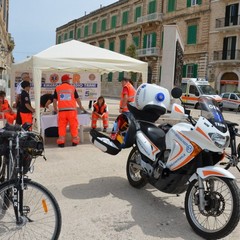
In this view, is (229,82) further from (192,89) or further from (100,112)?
(100,112)

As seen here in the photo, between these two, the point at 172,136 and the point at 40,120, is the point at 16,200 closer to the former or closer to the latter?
the point at 172,136


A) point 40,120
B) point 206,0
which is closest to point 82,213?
point 40,120

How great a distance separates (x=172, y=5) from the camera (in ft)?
122

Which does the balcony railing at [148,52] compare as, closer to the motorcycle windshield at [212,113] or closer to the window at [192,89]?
the window at [192,89]

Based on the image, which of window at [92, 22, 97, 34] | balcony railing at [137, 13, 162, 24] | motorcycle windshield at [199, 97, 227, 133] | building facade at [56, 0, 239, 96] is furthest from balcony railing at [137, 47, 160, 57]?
Result: motorcycle windshield at [199, 97, 227, 133]

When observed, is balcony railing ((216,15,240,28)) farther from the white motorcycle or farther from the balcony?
the white motorcycle

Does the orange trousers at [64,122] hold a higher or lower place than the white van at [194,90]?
lower

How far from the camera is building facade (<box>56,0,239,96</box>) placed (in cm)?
3222

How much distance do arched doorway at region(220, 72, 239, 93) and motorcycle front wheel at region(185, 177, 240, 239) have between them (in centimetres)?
2915

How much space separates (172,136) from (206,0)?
3257 cm

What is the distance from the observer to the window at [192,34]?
3459 centimetres

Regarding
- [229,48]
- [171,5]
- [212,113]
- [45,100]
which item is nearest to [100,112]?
[45,100]

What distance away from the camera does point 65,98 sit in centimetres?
750

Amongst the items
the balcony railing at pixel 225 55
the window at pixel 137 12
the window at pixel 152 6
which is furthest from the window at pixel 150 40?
the balcony railing at pixel 225 55
